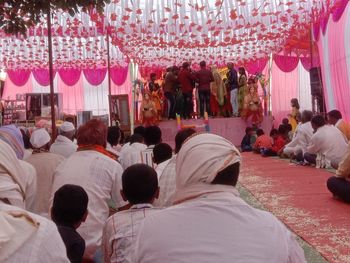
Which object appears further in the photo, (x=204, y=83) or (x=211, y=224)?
(x=204, y=83)

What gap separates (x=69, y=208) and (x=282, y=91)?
16636mm

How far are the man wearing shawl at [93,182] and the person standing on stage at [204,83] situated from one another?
10.7 m

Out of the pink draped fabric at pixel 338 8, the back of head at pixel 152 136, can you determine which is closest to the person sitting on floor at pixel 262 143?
the pink draped fabric at pixel 338 8

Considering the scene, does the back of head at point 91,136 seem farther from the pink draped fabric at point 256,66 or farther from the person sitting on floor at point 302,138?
the pink draped fabric at point 256,66

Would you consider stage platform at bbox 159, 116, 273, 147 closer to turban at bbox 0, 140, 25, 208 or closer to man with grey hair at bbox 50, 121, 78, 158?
man with grey hair at bbox 50, 121, 78, 158

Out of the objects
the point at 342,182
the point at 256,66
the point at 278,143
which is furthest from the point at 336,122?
the point at 256,66

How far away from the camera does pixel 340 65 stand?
10.8 meters

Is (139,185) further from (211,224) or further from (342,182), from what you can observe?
(342,182)

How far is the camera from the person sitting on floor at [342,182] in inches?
209

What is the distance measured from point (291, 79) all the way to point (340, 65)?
7705 millimetres

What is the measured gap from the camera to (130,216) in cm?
232

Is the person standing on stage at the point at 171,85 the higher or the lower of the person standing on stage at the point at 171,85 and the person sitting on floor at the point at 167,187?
the higher

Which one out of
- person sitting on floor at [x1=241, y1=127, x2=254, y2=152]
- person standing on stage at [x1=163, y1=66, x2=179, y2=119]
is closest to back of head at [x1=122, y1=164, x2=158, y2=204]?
person standing on stage at [x1=163, y1=66, x2=179, y2=119]

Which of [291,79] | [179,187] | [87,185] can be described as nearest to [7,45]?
[291,79]
